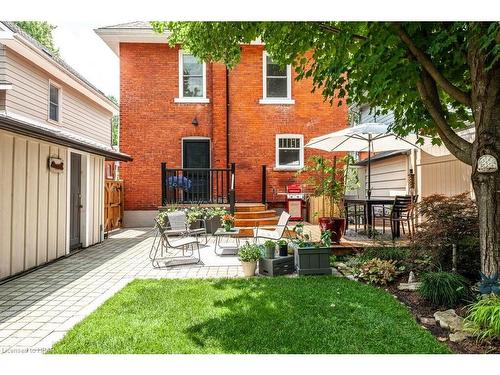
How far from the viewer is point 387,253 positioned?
20.5ft

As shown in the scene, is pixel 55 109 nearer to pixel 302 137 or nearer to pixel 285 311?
pixel 302 137

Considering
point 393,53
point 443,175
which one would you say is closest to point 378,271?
point 393,53

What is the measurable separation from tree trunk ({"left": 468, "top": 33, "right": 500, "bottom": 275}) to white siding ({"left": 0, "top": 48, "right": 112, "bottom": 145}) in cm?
922

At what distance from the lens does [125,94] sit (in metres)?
13.6

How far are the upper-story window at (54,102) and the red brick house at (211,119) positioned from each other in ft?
9.57

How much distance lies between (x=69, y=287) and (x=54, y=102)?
23.6 ft

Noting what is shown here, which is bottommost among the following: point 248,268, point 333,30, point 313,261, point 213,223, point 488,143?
point 248,268

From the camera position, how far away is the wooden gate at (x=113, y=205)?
1207 centimetres

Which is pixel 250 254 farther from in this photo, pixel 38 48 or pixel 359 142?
pixel 38 48

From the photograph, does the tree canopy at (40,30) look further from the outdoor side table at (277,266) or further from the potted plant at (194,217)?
the outdoor side table at (277,266)

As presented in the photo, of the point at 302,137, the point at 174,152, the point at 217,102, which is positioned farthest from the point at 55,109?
the point at 302,137

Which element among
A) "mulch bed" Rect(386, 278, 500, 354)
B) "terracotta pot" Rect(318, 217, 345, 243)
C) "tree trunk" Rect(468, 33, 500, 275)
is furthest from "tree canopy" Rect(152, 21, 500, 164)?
"terracotta pot" Rect(318, 217, 345, 243)
